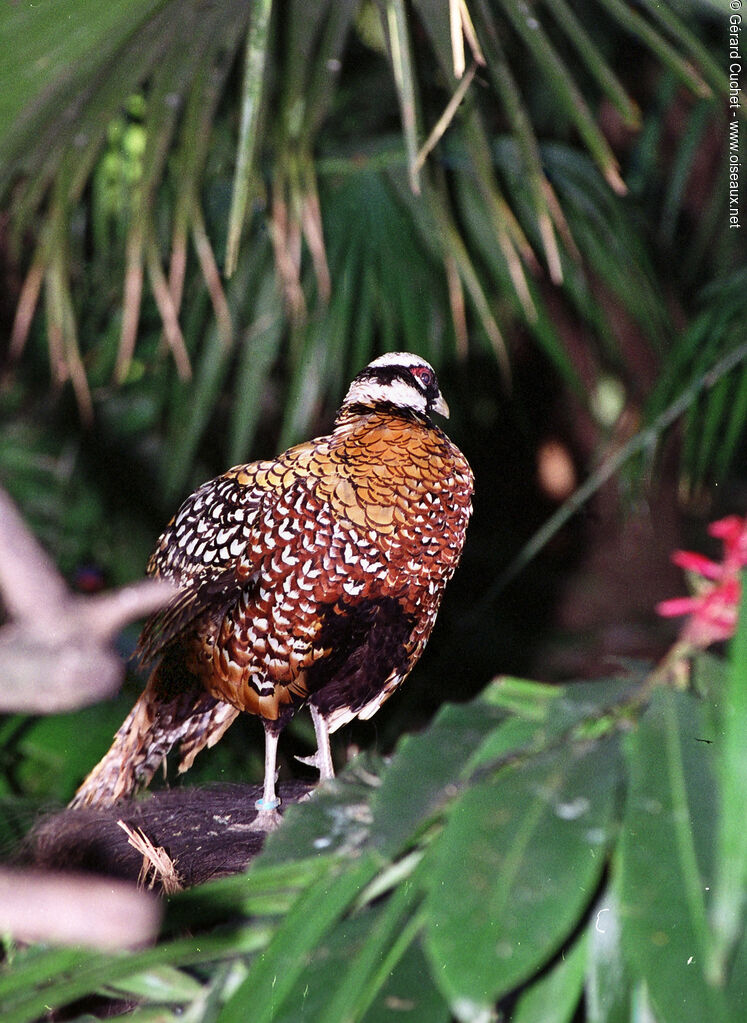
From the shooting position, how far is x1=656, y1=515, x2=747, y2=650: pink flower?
43 centimetres

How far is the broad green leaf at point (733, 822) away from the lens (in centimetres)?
31

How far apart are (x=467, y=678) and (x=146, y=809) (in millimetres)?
203

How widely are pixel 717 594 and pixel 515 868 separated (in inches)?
6.5

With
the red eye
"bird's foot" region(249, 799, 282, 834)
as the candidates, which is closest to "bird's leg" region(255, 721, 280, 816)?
"bird's foot" region(249, 799, 282, 834)

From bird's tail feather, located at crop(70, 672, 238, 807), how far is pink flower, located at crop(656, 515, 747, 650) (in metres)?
0.25

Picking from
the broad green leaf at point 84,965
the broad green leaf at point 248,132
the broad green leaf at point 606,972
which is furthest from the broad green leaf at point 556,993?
the broad green leaf at point 248,132

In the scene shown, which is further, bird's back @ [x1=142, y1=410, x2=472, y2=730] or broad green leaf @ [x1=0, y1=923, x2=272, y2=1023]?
bird's back @ [x1=142, y1=410, x2=472, y2=730]

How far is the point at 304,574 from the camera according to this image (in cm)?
50

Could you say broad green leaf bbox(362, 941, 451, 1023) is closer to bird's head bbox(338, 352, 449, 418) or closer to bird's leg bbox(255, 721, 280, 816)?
bird's leg bbox(255, 721, 280, 816)

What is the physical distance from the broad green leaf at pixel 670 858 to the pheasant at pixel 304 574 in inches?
6.5

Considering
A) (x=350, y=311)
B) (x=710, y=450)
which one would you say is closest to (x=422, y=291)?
(x=350, y=311)

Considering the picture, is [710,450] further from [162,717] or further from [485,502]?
[162,717]

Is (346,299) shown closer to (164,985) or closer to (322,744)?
(322,744)

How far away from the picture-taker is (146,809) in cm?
50
